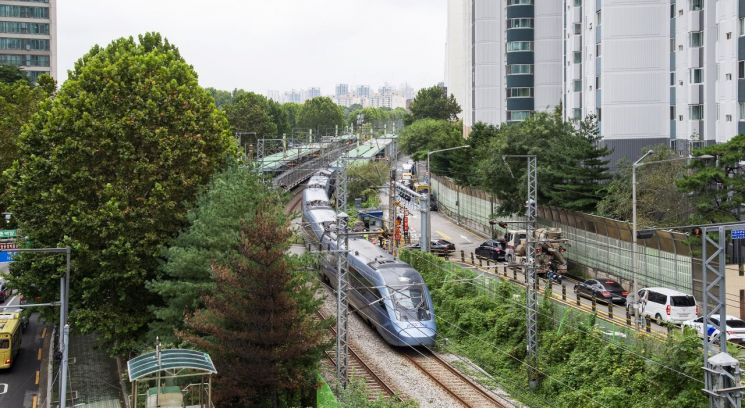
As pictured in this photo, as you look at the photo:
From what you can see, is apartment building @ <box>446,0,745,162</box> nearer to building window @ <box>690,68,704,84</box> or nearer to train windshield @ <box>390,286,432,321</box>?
building window @ <box>690,68,704,84</box>

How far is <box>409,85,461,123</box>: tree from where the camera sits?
134625mm

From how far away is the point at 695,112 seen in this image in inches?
2119

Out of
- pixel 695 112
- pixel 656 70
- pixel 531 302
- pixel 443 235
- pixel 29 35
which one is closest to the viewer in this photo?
pixel 531 302

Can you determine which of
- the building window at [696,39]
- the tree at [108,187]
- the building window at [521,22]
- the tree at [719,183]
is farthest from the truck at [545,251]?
the building window at [521,22]

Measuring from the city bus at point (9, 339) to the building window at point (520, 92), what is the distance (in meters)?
61.9

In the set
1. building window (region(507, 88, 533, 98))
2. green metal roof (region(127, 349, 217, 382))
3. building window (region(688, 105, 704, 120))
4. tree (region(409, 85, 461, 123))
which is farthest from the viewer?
tree (region(409, 85, 461, 123))

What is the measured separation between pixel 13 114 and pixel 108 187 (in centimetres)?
1868

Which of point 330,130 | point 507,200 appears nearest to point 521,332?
point 507,200

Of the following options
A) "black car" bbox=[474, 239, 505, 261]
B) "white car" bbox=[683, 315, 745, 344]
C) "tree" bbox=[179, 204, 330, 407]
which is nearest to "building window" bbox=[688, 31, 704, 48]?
"black car" bbox=[474, 239, 505, 261]

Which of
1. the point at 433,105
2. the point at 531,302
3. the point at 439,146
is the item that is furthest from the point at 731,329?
the point at 433,105

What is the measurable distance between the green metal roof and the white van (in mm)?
20121

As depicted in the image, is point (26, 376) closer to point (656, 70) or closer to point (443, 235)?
point (443, 235)

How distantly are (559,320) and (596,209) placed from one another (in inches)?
750

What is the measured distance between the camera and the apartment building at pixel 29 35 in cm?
10231
